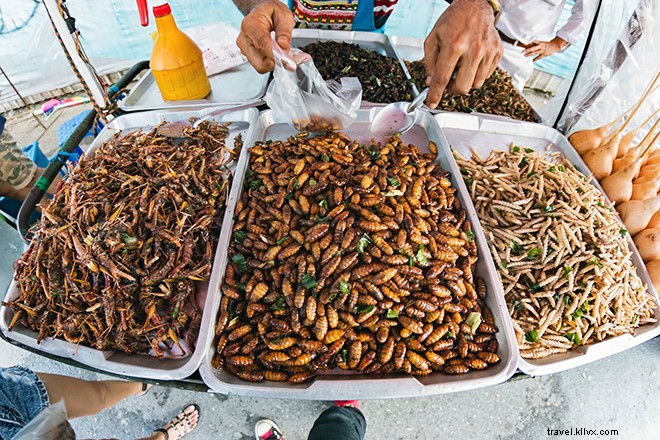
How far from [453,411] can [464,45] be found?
9.70 feet

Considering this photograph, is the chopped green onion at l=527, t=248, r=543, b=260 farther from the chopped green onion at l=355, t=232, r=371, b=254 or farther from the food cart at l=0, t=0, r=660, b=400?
the chopped green onion at l=355, t=232, r=371, b=254

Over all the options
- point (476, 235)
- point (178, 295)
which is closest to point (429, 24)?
point (476, 235)

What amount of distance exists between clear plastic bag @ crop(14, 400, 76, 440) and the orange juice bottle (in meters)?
2.49

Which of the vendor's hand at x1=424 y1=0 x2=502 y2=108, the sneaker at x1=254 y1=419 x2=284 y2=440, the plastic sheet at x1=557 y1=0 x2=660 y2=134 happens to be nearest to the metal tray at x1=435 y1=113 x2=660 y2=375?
the plastic sheet at x1=557 y1=0 x2=660 y2=134

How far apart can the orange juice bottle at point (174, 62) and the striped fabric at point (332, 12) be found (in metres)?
1.72

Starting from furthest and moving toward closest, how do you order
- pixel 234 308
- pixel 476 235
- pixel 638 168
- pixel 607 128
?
pixel 607 128, pixel 638 168, pixel 476 235, pixel 234 308

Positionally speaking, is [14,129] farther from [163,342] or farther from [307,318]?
[307,318]

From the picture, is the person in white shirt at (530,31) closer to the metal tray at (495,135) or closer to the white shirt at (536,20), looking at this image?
the white shirt at (536,20)

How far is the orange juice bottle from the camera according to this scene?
2686 millimetres

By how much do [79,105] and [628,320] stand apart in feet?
26.6

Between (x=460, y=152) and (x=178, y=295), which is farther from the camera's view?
(x=460, y=152)

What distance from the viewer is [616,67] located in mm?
2945

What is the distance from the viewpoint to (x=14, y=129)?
578cm

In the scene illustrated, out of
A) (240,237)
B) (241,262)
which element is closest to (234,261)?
(241,262)
